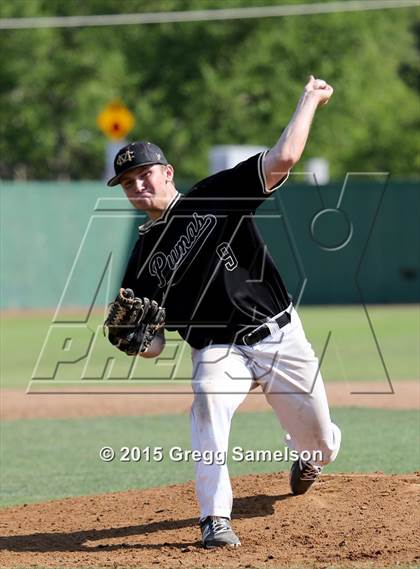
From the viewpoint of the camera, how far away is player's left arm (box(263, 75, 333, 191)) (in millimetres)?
5371

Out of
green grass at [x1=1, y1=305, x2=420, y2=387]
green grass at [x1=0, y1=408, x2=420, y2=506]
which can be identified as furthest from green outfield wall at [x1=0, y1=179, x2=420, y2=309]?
green grass at [x1=0, y1=408, x2=420, y2=506]

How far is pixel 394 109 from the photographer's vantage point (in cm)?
3903

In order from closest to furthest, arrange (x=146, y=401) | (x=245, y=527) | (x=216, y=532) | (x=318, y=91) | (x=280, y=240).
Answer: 1. (x=318, y=91)
2. (x=216, y=532)
3. (x=245, y=527)
4. (x=146, y=401)
5. (x=280, y=240)

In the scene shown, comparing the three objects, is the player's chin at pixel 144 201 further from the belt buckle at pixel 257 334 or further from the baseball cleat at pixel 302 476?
the baseball cleat at pixel 302 476

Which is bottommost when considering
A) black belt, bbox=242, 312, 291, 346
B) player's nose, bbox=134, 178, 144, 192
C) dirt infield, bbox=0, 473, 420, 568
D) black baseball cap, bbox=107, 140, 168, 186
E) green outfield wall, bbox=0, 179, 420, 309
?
green outfield wall, bbox=0, 179, 420, 309

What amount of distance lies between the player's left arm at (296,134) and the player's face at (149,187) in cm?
61

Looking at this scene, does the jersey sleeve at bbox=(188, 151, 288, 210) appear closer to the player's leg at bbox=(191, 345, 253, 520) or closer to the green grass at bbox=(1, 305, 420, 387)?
the player's leg at bbox=(191, 345, 253, 520)

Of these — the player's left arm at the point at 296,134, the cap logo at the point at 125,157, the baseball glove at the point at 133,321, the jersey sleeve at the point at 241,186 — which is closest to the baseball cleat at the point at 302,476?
Result: the baseball glove at the point at 133,321

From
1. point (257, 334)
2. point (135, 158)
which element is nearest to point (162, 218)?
point (135, 158)

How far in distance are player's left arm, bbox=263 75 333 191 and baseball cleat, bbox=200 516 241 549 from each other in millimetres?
1753

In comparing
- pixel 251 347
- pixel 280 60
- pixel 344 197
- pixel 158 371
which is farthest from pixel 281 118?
pixel 251 347

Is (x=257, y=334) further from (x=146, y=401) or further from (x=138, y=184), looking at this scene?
(x=146, y=401)

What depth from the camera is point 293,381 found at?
598 cm

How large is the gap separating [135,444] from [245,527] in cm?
363
